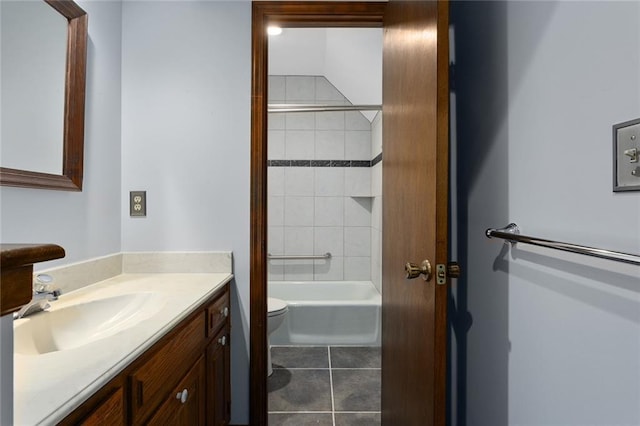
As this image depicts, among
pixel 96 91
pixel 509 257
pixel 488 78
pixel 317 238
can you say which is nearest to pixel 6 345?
pixel 509 257

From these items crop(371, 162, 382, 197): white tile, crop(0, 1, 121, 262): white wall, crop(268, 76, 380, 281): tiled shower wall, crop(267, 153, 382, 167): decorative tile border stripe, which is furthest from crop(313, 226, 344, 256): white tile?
crop(0, 1, 121, 262): white wall

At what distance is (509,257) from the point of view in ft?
3.19

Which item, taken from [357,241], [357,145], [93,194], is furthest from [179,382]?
[357,145]

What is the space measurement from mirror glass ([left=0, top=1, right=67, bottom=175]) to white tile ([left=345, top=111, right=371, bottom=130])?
261 cm

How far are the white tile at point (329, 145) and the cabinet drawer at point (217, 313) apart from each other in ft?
7.40

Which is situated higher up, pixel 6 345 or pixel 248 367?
A: pixel 6 345

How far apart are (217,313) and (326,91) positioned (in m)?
2.78

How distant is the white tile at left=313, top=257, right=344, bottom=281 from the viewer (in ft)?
11.7

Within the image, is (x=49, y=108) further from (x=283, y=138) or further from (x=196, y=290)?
(x=283, y=138)

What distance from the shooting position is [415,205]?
1125 millimetres

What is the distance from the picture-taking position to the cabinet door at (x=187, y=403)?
94 centimetres

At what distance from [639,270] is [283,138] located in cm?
325

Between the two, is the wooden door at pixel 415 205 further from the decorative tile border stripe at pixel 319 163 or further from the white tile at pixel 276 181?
the white tile at pixel 276 181

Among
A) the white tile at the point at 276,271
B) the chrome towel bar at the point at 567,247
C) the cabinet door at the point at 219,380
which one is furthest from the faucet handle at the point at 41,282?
the white tile at the point at 276,271
